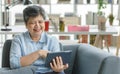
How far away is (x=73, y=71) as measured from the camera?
9.14 ft

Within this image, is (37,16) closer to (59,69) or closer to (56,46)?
(56,46)

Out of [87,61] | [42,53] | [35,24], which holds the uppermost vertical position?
[35,24]

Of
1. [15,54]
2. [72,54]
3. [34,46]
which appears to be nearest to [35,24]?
[34,46]

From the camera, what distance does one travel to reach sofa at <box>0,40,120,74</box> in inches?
88.4

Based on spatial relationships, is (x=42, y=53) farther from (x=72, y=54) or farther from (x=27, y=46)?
(x=72, y=54)

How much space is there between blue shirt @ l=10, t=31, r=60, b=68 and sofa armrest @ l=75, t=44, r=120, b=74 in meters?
0.27

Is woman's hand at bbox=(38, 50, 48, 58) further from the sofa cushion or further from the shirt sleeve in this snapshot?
the sofa cushion

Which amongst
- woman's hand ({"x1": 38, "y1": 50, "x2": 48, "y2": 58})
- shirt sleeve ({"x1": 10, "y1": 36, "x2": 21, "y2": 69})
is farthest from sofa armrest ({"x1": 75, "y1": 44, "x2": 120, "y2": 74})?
shirt sleeve ({"x1": 10, "y1": 36, "x2": 21, "y2": 69})

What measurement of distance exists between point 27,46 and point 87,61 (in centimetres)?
55

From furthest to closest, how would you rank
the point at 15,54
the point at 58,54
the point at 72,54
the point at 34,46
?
the point at 72,54 → the point at 34,46 → the point at 15,54 → the point at 58,54

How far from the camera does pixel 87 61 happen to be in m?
2.50

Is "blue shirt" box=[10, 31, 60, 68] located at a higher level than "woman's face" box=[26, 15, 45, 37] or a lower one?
lower

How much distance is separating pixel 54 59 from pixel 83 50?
47 cm

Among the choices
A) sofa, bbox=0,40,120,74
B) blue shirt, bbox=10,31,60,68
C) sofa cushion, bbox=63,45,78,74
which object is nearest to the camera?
sofa, bbox=0,40,120,74
